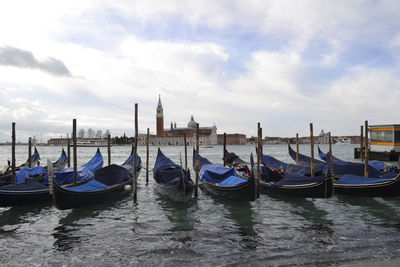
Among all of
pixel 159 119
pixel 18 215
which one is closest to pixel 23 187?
pixel 18 215

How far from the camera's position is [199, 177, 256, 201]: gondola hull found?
8.06 metres

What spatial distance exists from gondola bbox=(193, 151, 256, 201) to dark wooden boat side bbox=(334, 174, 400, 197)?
2.96m

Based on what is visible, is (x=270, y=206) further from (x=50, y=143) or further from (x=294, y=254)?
(x=50, y=143)

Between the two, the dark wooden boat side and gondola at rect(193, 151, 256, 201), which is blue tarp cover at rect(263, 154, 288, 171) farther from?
the dark wooden boat side

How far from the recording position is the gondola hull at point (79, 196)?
22.5ft

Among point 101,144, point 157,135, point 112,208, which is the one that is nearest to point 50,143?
point 101,144

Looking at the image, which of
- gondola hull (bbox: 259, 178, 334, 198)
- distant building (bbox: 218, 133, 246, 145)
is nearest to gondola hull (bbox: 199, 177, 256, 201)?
gondola hull (bbox: 259, 178, 334, 198)

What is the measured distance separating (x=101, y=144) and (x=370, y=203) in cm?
9717

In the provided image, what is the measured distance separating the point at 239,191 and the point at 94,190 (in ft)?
12.9

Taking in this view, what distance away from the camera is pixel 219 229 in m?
6.16

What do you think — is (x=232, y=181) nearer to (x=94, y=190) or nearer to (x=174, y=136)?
(x=94, y=190)

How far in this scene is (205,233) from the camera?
590cm

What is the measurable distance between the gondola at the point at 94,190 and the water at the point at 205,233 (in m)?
0.25

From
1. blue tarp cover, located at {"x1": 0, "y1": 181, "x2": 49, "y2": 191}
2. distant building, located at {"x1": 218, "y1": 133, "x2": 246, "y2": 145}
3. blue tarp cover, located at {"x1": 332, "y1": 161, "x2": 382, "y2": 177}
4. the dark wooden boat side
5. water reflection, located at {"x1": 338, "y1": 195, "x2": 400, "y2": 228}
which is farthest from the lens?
distant building, located at {"x1": 218, "y1": 133, "x2": 246, "y2": 145}
